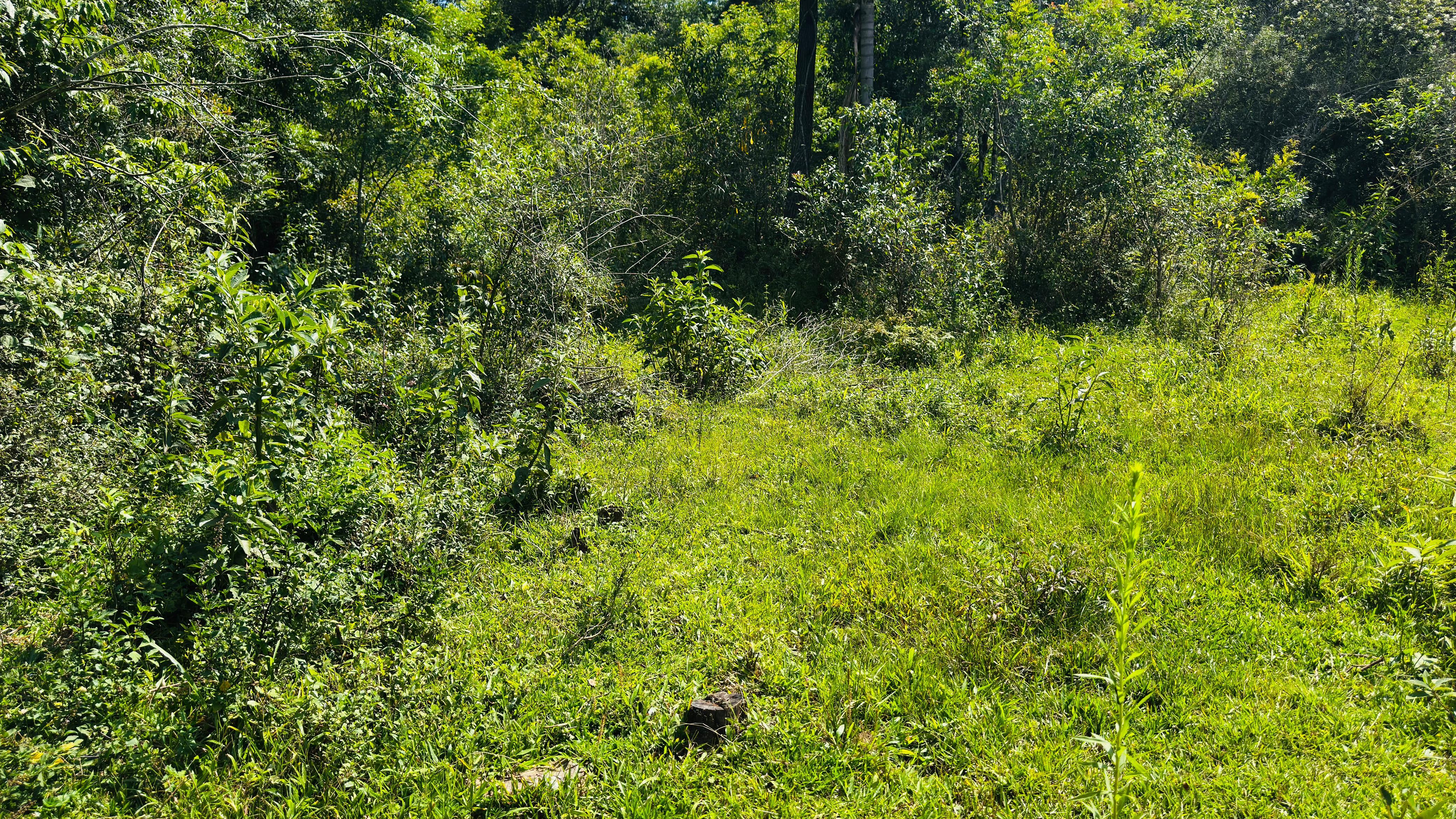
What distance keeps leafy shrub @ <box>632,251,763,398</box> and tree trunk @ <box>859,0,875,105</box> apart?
7.09m

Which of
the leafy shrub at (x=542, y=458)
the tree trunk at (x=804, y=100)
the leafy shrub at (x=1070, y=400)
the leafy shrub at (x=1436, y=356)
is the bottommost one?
the leafy shrub at (x=542, y=458)

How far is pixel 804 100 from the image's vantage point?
1208 cm

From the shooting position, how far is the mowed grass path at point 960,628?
2.74m

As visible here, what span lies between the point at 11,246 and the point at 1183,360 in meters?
8.21

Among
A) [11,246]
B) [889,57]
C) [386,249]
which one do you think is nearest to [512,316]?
[386,249]

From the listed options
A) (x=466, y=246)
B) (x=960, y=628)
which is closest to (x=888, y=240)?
(x=466, y=246)

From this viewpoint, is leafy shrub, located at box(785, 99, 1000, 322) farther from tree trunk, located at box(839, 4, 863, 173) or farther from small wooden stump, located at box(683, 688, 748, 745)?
small wooden stump, located at box(683, 688, 748, 745)

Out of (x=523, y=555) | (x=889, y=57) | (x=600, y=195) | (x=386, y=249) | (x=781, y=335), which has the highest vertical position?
(x=889, y=57)

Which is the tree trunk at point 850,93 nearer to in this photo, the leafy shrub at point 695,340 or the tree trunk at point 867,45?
the tree trunk at point 867,45

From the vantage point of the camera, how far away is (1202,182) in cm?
948

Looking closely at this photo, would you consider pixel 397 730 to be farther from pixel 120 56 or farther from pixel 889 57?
pixel 889 57

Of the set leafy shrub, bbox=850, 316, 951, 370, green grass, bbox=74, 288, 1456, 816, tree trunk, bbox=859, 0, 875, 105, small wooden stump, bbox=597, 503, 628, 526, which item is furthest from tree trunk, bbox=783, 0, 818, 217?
small wooden stump, bbox=597, 503, 628, 526

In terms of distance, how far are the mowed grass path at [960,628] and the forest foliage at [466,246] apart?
65 cm

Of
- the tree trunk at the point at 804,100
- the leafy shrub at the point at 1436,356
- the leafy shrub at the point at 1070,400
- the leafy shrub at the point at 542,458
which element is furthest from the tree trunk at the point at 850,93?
the leafy shrub at the point at 542,458
